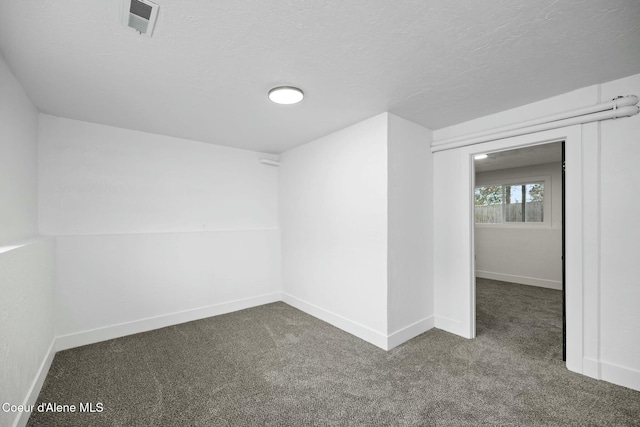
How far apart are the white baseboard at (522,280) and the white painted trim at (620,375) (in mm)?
3440

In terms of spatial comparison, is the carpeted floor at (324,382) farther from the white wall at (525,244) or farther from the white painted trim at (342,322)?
the white wall at (525,244)

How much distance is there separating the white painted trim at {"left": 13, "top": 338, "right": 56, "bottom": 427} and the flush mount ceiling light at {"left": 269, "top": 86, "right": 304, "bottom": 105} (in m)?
2.77

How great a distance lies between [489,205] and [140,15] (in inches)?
276

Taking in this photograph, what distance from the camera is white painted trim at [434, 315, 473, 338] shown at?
3088 mm

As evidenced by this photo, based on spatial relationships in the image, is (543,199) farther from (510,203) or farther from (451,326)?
(451,326)

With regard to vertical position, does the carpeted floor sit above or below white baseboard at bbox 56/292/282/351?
below

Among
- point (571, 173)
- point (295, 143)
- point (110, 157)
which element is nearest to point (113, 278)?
point (110, 157)

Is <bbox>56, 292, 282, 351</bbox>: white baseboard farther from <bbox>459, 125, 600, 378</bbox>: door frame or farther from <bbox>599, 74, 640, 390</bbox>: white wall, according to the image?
<bbox>599, 74, 640, 390</bbox>: white wall

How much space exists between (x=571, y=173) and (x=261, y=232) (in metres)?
3.76

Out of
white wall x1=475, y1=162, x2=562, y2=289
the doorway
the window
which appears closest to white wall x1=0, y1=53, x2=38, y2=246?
the doorway

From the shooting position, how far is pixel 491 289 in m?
5.15

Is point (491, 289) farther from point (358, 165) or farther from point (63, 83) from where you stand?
point (63, 83)

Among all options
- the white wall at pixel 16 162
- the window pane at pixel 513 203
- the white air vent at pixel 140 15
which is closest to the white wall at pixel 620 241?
the white air vent at pixel 140 15

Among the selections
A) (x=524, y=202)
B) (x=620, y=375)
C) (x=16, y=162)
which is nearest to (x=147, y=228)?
(x=16, y=162)
